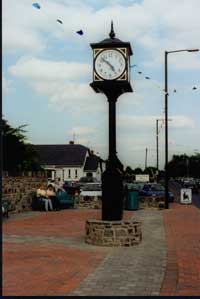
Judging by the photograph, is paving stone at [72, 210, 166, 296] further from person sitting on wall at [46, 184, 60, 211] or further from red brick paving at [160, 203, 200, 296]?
person sitting on wall at [46, 184, 60, 211]

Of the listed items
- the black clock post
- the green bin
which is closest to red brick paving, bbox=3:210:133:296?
the black clock post

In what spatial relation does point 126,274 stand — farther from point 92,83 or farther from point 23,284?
point 92,83

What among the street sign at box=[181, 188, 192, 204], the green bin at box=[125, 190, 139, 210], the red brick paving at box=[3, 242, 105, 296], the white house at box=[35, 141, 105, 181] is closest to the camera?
the red brick paving at box=[3, 242, 105, 296]

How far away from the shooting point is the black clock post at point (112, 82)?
1349 cm

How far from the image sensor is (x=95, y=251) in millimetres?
11734

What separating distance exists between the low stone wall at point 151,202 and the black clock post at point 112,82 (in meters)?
15.8

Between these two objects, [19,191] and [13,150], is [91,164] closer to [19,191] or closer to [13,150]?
[13,150]

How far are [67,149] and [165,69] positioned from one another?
63.8 metres

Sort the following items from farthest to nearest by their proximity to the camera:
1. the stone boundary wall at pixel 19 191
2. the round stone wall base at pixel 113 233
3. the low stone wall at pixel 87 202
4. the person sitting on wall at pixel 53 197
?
the low stone wall at pixel 87 202
the person sitting on wall at pixel 53 197
the stone boundary wall at pixel 19 191
the round stone wall base at pixel 113 233

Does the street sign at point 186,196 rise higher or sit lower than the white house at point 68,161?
lower

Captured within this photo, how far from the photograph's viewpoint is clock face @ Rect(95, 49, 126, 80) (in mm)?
13508

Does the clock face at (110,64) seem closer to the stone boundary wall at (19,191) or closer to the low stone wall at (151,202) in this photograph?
the stone boundary wall at (19,191)

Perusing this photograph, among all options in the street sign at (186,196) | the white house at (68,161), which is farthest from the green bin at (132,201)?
the white house at (68,161)

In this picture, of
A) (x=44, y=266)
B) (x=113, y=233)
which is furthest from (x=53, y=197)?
(x=44, y=266)
